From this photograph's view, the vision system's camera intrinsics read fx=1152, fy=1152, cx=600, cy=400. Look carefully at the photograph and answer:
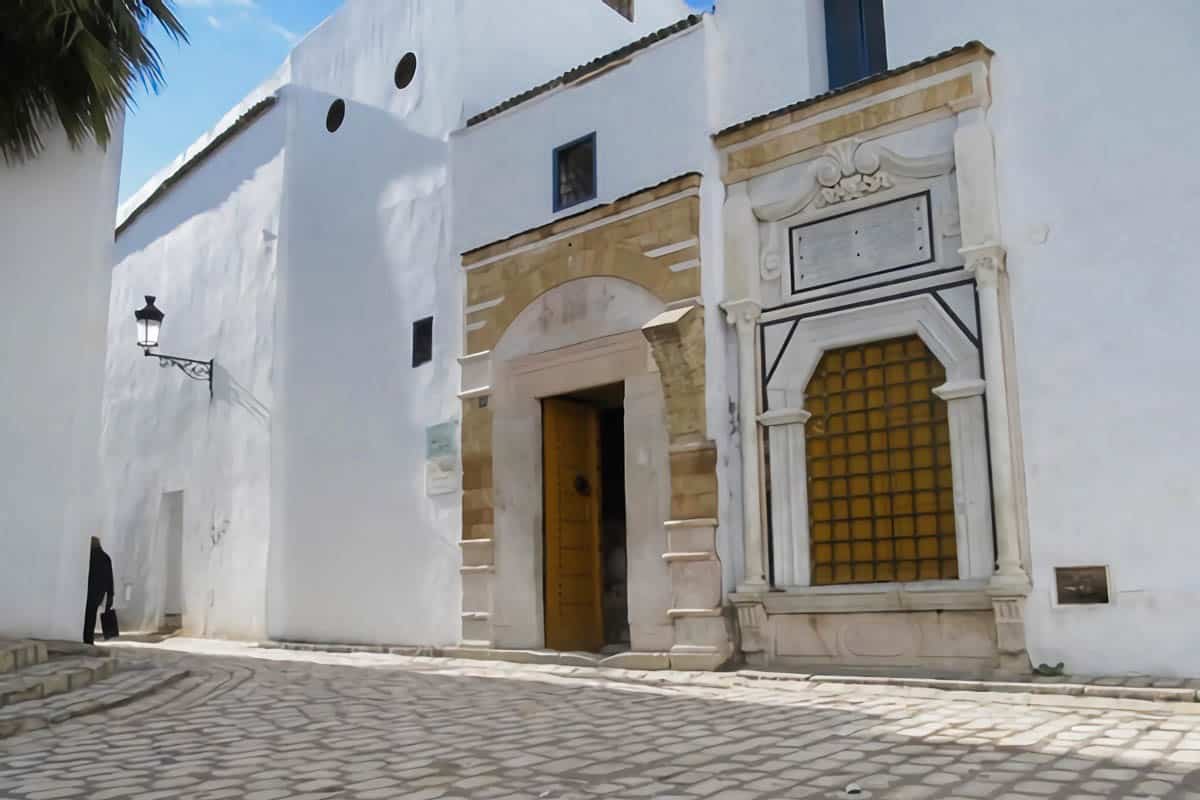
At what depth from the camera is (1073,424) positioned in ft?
24.1

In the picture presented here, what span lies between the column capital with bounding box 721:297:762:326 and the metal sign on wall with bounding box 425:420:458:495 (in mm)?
3200

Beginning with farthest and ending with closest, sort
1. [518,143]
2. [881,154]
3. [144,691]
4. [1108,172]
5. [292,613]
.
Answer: [292,613] < [518,143] < [881,154] < [1108,172] < [144,691]

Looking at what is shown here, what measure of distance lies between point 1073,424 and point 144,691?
6003 mm

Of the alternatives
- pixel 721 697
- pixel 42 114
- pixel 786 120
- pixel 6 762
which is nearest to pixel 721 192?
pixel 786 120

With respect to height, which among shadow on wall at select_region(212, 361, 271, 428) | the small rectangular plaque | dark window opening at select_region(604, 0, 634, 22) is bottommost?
the small rectangular plaque

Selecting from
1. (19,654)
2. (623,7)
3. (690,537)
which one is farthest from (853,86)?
(19,654)

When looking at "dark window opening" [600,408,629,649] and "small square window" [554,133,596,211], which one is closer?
"small square window" [554,133,596,211]

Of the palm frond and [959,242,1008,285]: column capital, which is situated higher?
the palm frond

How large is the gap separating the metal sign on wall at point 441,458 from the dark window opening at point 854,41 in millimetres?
4670

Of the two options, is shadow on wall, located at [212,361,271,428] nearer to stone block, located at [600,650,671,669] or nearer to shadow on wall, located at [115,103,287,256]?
shadow on wall, located at [115,103,287,256]

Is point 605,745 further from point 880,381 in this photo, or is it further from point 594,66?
point 594,66

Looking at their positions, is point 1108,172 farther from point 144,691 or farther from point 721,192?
point 144,691

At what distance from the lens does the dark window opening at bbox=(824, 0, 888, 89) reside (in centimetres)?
891

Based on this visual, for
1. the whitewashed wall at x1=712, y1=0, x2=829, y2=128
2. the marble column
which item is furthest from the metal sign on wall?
the whitewashed wall at x1=712, y1=0, x2=829, y2=128
